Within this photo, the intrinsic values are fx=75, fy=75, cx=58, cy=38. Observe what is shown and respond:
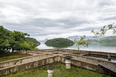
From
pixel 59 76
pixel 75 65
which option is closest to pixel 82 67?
pixel 75 65

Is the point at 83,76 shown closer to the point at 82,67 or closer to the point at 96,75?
the point at 96,75

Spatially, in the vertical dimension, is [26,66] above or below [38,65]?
above

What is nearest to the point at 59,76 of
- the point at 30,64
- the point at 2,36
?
the point at 30,64

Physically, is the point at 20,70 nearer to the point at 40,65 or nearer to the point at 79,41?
the point at 40,65

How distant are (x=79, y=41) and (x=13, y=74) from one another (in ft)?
52.9

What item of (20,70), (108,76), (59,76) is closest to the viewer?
(108,76)

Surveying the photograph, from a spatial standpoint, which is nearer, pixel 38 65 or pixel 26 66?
pixel 26 66

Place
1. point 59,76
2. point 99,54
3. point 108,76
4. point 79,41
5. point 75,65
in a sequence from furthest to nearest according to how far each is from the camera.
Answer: point 79,41, point 99,54, point 75,65, point 59,76, point 108,76

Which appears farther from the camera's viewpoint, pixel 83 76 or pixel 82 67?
pixel 82 67

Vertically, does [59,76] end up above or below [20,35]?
below

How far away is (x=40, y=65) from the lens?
27.2 ft

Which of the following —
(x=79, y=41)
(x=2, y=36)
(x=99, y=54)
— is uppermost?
(x=2, y=36)

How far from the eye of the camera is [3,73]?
6164mm

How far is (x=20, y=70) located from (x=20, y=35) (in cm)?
1445
